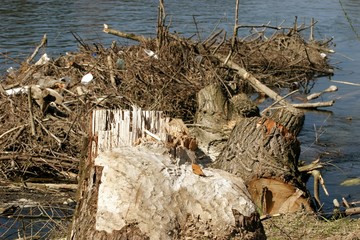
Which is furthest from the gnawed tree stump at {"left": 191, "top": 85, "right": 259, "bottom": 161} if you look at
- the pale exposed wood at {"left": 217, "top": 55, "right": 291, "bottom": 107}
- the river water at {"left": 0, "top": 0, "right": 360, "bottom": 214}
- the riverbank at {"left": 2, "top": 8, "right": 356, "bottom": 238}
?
the pale exposed wood at {"left": 217, "top": 55, "right": 291, "bottom": 107}

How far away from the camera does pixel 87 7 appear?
2530 cm

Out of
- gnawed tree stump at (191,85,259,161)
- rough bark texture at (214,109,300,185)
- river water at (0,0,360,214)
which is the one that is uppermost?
rough bark texture at (214,109,300,185)

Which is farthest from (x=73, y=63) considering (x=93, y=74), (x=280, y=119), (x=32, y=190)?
(x=280, y=119)

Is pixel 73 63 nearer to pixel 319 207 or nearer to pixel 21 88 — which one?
pixel 21 88

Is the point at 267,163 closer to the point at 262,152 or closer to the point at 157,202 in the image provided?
the point at 262,152

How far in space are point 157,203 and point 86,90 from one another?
5748 mm

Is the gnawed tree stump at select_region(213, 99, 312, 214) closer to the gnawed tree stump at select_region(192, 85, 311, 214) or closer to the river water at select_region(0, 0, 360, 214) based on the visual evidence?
the gnawed tree stump at select_region(192, 85, 311, 214)

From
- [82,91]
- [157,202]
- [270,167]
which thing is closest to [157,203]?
[157,202]

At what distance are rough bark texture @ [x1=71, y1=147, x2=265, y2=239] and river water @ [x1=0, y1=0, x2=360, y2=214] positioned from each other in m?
3.93

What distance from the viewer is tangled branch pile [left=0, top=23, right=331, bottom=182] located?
885cm

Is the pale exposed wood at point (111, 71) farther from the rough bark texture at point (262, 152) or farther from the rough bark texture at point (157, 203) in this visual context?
the rough bark texture at point (157, 203)

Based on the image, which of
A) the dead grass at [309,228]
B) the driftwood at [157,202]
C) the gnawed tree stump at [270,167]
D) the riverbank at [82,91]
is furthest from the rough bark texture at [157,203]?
the riverbank at [82,91]

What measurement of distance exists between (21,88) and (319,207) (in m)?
4.50

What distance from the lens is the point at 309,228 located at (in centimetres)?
615
